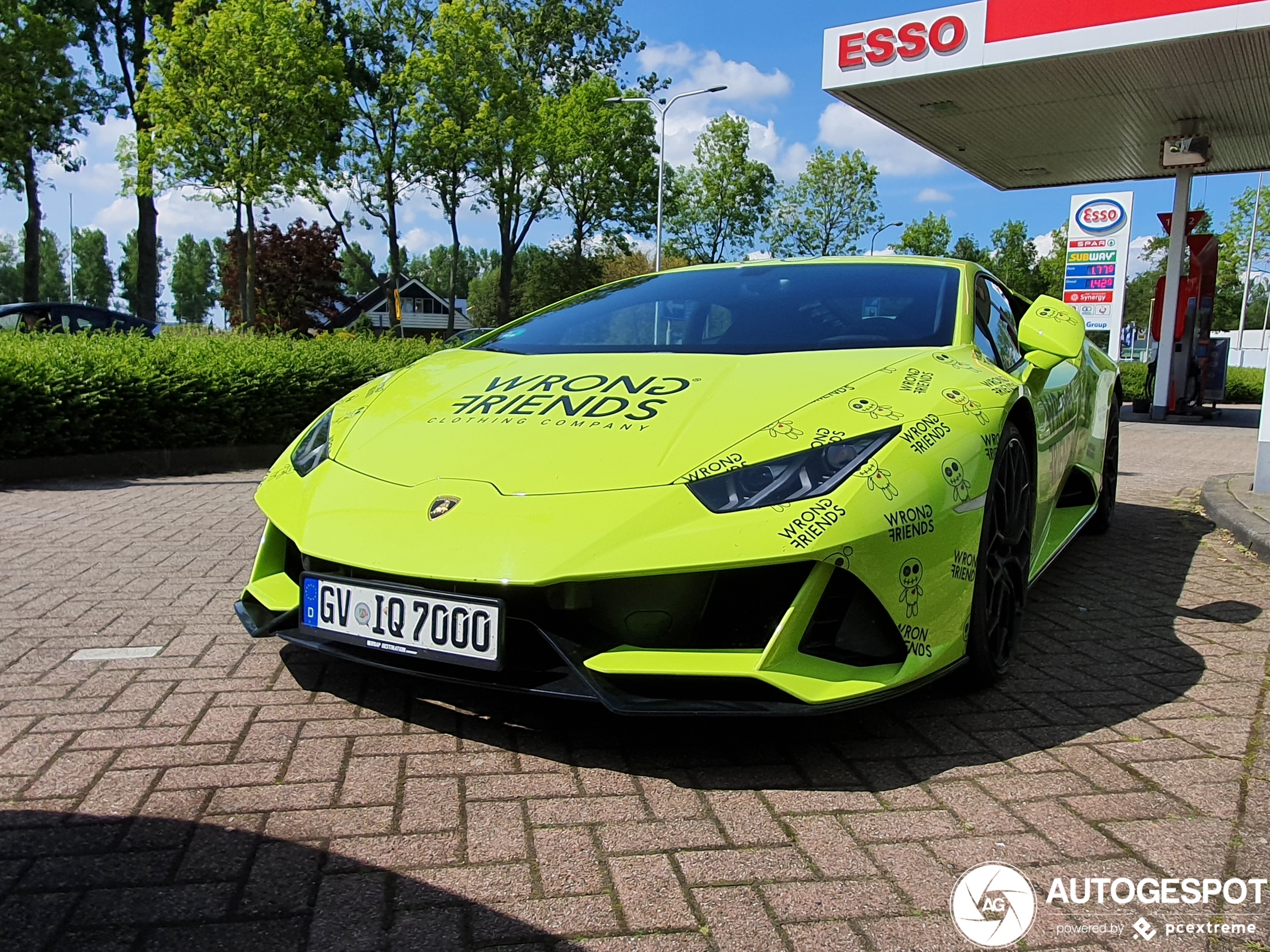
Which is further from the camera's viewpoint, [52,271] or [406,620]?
[52,271]

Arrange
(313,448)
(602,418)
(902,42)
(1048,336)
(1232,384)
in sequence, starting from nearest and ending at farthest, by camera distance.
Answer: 1. (602,418)
2. (313,448)
3. (1048,336)
4. (902,42)
5. (1232,384)

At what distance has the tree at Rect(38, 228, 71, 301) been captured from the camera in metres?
97.6

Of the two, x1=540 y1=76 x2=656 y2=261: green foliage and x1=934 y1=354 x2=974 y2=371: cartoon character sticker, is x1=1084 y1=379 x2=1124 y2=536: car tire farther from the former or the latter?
x1=540 y1=76 x2=656 y2=261: green foliage

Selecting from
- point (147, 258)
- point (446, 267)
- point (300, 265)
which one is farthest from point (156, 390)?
point (446, 267)

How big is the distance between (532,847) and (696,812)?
372mm

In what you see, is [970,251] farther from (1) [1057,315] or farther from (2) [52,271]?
(2) [52,271]

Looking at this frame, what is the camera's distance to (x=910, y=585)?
2.26 m

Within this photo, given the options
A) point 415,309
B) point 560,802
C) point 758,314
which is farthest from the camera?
point 415,309

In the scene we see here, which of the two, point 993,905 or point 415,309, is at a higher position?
point 415,309

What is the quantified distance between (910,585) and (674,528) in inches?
23.1

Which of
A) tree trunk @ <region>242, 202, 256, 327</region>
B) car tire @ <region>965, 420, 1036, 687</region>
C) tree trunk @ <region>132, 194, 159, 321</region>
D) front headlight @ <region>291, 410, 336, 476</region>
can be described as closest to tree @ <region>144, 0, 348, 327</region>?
tree trunk @ <region>242, 202, 256, 327</region>

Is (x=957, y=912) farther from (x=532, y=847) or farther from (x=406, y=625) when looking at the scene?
(x=406, y=625)

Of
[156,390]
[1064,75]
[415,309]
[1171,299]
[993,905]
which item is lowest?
[993,905]

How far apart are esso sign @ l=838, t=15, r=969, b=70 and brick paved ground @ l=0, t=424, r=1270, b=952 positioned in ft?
36.8
